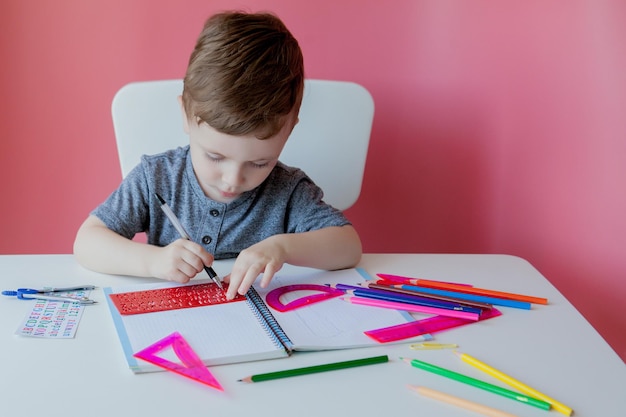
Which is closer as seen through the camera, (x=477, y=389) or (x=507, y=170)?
(x=477, y=389)

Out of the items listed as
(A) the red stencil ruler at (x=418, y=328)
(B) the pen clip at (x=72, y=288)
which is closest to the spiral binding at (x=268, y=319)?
(A) the red stencil ruler at (x=418, y=328)

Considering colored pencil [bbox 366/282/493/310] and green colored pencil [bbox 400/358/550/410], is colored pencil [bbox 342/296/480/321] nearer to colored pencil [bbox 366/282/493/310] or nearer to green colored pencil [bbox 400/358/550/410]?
colored pencil [bbox 366/282/493/310]

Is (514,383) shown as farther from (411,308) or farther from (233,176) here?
(233,176)

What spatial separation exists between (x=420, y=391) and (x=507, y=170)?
3.55 ft

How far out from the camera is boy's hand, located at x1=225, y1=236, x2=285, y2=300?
867mm

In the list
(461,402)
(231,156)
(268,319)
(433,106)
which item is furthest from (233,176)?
(433,106)

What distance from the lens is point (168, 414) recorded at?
60 cm

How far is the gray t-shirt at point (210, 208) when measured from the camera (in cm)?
113

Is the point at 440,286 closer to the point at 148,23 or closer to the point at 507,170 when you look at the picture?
the point at 507,170

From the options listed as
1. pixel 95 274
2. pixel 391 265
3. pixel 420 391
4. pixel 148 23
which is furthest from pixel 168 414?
pixel 148 23

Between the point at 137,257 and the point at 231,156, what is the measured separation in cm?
19

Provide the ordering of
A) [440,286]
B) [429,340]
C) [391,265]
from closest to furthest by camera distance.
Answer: [429,340] < [440,286] < [391,265]

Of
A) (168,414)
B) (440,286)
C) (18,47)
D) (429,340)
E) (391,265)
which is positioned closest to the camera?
(168,414)

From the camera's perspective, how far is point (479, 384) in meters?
0.67
